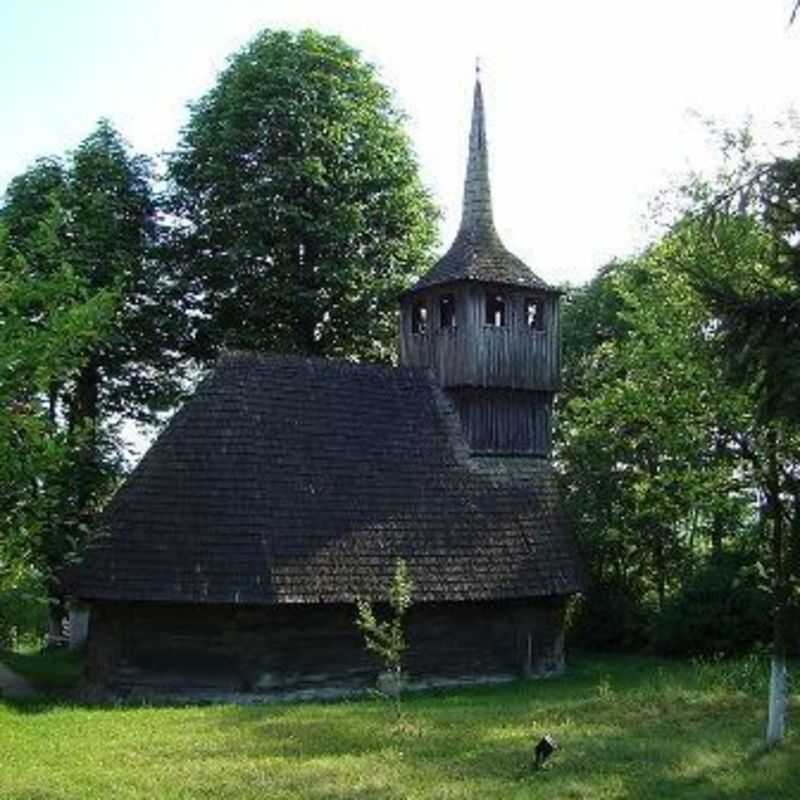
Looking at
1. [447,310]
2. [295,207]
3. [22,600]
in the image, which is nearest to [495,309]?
[447,310]

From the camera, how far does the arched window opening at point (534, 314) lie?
26.8 metres

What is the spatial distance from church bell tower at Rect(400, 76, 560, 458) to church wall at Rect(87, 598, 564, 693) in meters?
5.44

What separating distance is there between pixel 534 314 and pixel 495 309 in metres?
0.98

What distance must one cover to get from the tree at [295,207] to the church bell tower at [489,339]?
440 cm

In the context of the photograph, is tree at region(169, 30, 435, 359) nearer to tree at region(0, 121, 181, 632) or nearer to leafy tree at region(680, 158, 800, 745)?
tree at region(0, 121, 181, 632)

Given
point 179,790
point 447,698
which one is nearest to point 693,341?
point 447,698

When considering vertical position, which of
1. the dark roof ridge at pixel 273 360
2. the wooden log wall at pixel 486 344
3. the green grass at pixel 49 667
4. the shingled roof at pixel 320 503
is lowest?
the green grass at pixel 49 667

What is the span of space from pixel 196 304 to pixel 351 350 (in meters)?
4.66

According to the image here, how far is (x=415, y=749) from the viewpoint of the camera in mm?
14094

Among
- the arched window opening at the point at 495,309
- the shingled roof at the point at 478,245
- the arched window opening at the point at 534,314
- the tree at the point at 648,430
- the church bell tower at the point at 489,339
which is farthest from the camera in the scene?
the arched window opening at the point at 534,314

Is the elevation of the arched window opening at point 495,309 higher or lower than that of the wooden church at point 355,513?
higher

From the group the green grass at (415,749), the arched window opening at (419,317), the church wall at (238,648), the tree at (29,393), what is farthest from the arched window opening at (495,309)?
the tree at (29,393)

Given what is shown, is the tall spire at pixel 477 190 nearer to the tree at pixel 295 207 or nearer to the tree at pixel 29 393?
the tree at pixel 295 207

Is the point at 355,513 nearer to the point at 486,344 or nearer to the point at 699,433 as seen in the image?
the point at 486,344
